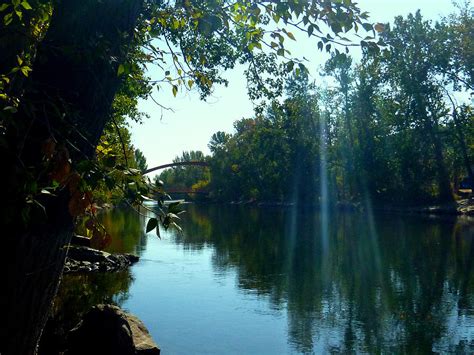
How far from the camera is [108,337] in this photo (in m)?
11.5

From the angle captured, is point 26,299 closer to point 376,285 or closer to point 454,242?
point 376,285

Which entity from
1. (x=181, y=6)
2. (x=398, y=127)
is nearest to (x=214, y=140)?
(x=398, y=127)

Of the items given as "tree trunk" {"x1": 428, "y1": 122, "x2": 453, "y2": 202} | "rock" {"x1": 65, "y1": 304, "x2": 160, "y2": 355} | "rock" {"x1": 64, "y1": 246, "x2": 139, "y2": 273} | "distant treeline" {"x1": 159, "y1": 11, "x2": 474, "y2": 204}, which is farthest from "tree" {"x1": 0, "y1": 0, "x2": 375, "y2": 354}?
"tree trunk" {"x1": 428, "y1": 122, "x2": 453, "y2": 202}

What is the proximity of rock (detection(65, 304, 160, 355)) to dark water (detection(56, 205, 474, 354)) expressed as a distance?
54.4 inches

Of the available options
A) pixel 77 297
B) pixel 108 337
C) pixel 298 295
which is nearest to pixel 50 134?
pixel 108 337

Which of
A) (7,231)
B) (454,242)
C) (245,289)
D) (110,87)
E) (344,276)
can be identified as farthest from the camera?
(454,242)

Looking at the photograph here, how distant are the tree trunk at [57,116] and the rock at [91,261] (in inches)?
826

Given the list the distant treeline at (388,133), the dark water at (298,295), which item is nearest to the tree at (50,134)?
the dark water at (298,295)

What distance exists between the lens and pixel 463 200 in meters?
59.8

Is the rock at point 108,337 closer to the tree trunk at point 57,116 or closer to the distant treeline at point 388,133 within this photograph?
the tree trunk at point 57,116

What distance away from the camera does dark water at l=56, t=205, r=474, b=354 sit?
13.8 meters

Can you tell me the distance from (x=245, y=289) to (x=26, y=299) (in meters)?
18.2

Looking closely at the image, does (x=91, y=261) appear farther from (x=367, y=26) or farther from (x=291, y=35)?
(x=367, y=26)

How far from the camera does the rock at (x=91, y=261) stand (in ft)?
76.3
